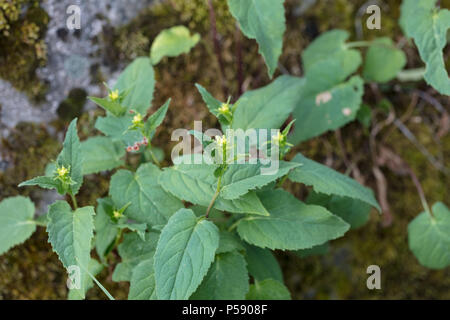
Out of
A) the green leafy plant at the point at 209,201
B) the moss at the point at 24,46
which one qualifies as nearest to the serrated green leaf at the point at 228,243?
the green leafy plant at the point at 209,201

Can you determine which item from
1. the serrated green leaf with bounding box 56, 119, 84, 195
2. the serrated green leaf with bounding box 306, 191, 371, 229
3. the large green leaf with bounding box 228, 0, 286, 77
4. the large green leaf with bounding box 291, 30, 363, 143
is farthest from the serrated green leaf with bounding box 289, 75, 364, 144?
the serrated green leaf with bounding box 56, 119, 84, 195

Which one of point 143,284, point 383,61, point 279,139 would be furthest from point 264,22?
point 143,284

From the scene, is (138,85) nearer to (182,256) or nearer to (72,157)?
(72,157)

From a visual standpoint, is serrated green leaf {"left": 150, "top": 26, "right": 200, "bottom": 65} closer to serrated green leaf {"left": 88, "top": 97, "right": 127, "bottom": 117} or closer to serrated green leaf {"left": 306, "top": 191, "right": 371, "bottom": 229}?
serrated green leaf {"left": 88, "top": 97, "right": 127, "bottom": 117}

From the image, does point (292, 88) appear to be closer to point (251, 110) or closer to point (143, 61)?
point (251, 110)

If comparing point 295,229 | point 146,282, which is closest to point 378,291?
point 295,229
